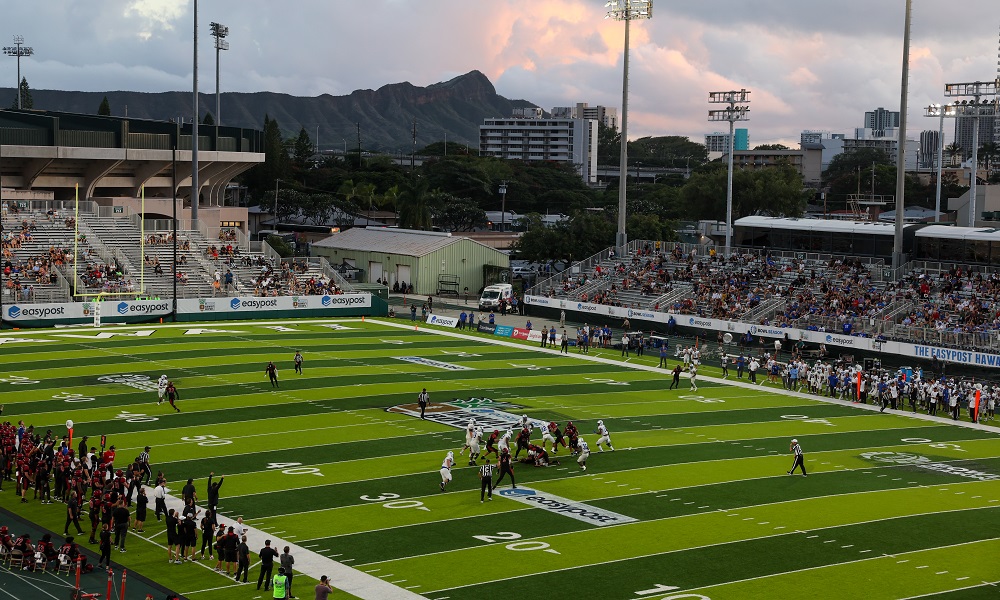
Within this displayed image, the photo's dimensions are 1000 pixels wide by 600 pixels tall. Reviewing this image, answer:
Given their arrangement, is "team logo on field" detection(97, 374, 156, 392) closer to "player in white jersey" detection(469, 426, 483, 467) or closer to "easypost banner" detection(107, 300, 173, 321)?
"player in white jersey" detection(469, 426, 483, 467)

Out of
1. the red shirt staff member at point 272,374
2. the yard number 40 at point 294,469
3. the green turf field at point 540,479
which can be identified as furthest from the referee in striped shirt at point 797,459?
the red shirt staff member at point 272,374

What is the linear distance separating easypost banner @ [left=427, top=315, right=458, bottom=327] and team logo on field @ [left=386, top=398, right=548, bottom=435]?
22404mm

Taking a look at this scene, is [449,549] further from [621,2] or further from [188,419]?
[621,2]

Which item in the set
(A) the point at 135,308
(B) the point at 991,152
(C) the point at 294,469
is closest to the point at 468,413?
(C) the point at 294,469

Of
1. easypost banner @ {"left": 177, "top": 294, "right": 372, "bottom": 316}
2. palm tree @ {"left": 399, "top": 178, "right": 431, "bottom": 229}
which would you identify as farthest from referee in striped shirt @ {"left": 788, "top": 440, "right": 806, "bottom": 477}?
palm tree @ {"left": 399, "top": 178, "right": 431, "bottom": 229}

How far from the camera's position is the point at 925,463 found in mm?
32375

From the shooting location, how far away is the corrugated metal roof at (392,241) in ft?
258

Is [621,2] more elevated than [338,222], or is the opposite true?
[621,2]

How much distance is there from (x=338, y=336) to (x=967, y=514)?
35190 millimetres

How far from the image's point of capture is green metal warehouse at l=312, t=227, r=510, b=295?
256ft

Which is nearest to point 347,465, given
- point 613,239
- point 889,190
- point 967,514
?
point 967,514

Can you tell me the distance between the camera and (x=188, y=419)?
35500mm

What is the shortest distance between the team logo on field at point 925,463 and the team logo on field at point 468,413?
9.67 m

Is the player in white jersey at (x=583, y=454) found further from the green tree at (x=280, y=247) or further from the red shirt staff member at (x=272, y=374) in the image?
the green tree at (x=280, y=247)
